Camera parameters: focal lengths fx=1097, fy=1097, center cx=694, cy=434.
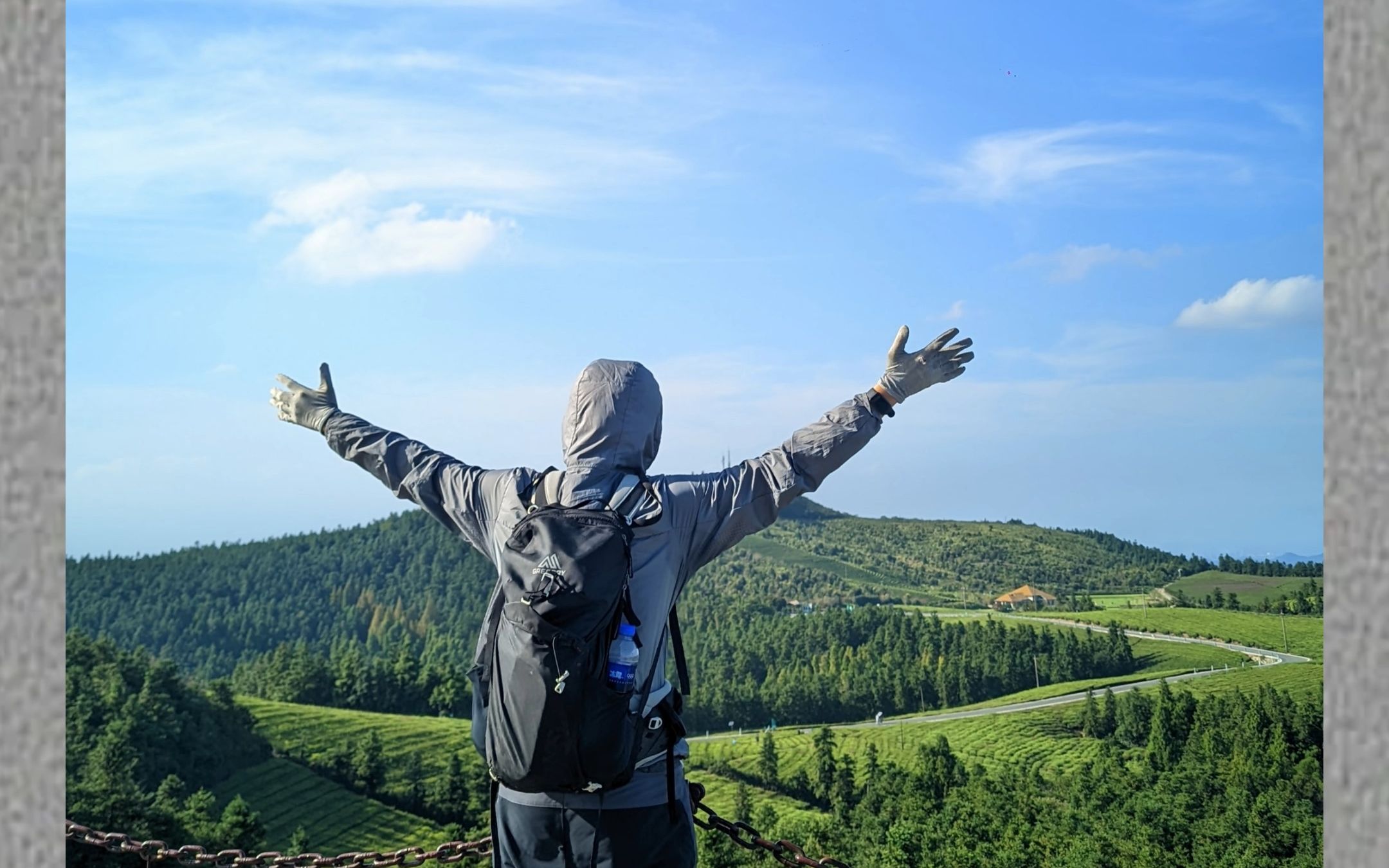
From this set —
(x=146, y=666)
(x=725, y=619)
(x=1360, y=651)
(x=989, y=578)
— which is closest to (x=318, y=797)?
(x=146, y=666)

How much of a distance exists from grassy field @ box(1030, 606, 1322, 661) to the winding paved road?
0.16 meters

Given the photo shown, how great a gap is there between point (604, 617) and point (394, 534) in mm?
35263

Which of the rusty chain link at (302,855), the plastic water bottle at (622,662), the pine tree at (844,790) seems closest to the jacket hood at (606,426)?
the plastic water bottle at (622,662)

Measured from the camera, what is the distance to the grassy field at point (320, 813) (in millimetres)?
15781

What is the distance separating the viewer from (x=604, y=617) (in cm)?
257

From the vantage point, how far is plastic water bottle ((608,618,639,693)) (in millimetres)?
2589

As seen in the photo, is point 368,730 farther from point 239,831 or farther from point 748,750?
point 748,750

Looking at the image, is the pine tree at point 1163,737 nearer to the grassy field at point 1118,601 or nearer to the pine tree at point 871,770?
the pine tree at point 871,770

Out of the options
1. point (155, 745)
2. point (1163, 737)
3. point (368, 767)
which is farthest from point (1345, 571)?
point (155, 745)

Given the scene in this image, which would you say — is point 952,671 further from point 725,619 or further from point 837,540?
point 837,540

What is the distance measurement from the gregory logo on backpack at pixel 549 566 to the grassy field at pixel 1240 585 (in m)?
16.9

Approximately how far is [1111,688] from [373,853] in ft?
46.4

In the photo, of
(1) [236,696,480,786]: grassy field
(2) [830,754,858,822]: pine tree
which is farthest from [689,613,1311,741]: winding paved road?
(1) [236,696,480,786]: grassy field

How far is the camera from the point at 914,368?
3.12m
